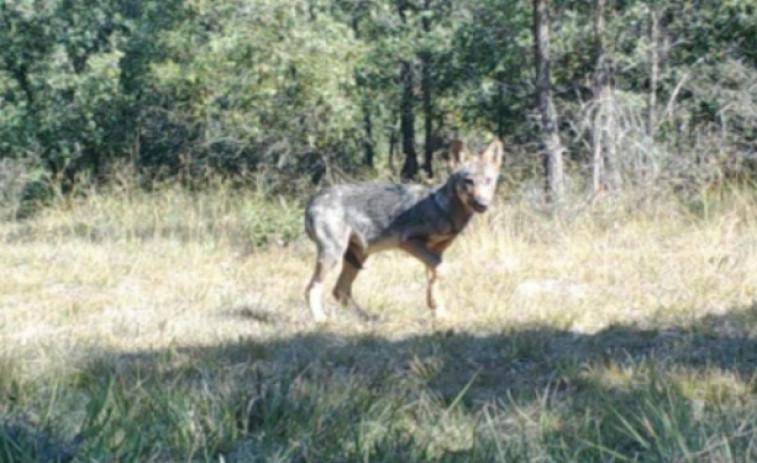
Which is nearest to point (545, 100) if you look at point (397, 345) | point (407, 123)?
point (407, 123)

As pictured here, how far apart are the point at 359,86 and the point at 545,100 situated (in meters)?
4.15

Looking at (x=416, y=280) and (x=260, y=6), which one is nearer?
(x=416, y=280)

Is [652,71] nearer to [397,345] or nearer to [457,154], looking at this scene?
[457,154]

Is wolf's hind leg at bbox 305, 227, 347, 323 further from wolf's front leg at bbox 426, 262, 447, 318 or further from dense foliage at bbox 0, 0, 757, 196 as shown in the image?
dense foliage at bbox 0, 0, 757, 196

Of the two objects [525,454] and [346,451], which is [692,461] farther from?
[346,451]

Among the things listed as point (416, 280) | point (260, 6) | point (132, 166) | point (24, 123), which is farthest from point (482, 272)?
point (24, 123)

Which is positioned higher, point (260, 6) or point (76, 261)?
point (260, 6)

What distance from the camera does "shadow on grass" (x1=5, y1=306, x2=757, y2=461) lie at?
5.92 metres

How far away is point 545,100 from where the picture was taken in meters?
15.8

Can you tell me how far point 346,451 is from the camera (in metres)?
5.98

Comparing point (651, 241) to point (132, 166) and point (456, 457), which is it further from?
point (132, 166)

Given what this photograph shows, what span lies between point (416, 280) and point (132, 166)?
360 inches

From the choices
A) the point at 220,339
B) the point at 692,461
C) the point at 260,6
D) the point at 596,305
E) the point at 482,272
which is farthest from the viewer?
the point at 260,6

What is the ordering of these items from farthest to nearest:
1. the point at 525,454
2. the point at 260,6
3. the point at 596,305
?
the point at 260,6 < the point at 596,305 < the point at 525,454
